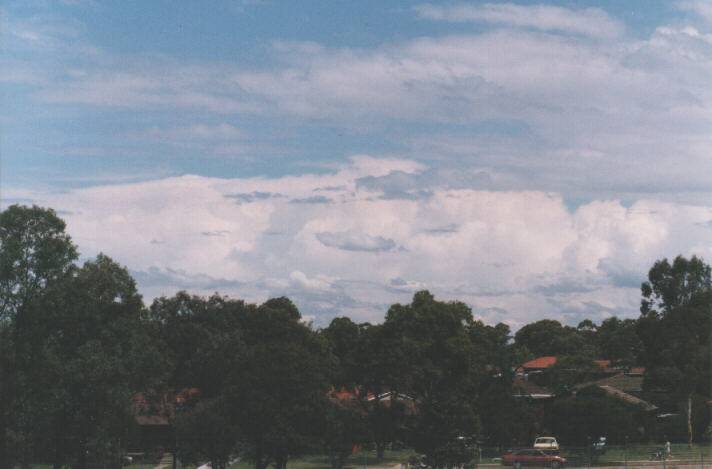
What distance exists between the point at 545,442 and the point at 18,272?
43642 mm

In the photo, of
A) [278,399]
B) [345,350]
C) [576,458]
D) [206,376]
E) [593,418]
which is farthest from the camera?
[345,350]

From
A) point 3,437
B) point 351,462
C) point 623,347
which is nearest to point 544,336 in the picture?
point 623,347

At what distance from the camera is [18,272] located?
4844 cm

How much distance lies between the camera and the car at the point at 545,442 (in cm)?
6412

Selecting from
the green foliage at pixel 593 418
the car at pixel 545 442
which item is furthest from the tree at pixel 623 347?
the car at pixel 545 442

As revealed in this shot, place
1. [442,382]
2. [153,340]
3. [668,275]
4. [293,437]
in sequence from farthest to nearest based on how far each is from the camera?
[668,275] < [153,340] < [442,382] < [293,437]

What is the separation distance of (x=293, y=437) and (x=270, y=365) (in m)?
3.97

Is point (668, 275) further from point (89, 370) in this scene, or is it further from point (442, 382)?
point (89, 370)

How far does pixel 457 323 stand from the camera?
48.2 metres

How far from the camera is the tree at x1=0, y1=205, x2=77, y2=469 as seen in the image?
4634cm

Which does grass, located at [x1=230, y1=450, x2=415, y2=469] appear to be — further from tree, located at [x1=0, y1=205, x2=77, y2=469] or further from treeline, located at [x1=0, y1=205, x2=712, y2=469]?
tree, located at [x1=0, y1=205, x2=77, y2=469]

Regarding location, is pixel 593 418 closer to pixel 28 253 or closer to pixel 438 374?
pixel 438 374

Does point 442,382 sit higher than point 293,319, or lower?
lower

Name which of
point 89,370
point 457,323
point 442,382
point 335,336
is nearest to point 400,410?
point 442,382
